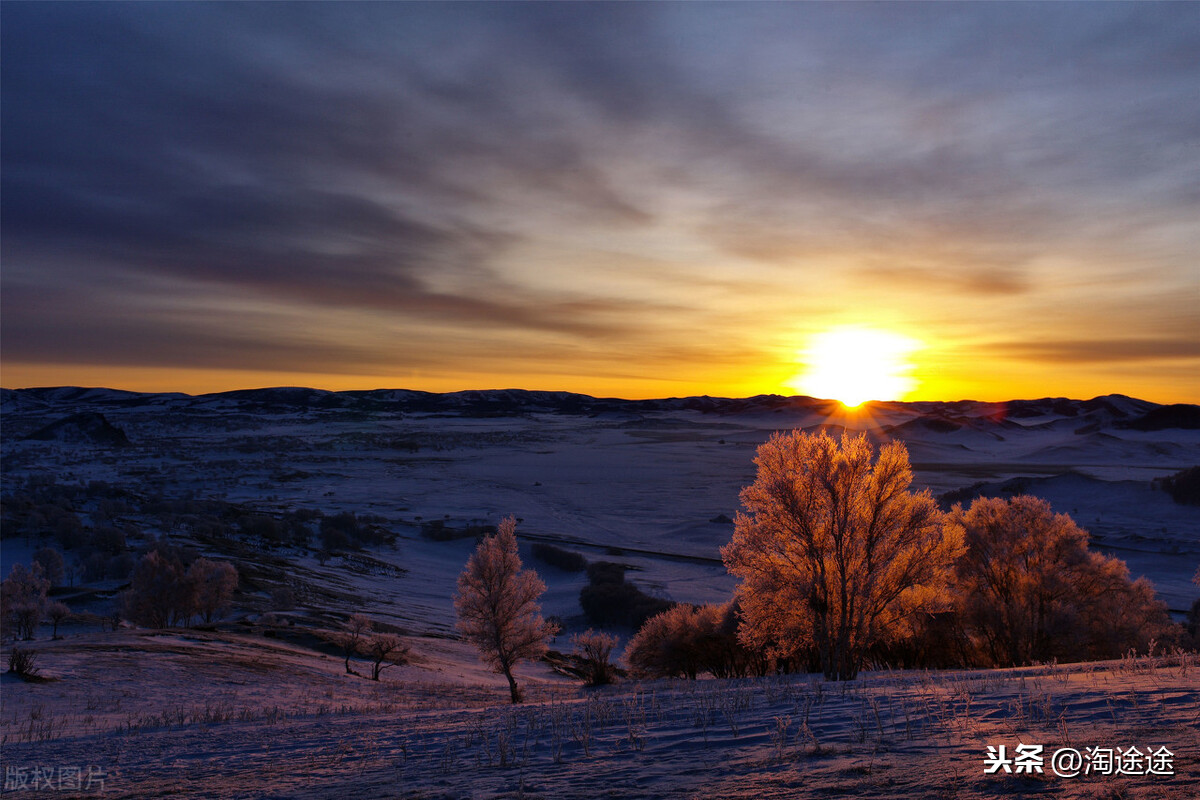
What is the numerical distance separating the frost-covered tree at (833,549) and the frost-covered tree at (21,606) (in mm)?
25693

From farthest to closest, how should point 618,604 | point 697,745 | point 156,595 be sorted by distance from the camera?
point 618,604 < point 156,595 < point 697,745

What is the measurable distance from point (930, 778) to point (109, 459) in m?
124

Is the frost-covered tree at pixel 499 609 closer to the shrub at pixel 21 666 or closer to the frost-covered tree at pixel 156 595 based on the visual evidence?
the shrub at pixel 21 666

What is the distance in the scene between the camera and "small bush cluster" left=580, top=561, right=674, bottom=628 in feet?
115

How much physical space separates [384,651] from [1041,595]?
69.8 ft

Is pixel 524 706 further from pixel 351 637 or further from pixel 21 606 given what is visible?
pixel 21 606

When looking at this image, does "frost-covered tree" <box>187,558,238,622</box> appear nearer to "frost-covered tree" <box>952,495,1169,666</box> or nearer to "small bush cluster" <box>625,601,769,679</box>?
"small bush cluster" <box>625,601,769,679</box>

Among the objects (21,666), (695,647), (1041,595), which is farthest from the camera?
(695,647)

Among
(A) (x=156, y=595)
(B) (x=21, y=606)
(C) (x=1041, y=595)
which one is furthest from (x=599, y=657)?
(B) (x=21, y=606)

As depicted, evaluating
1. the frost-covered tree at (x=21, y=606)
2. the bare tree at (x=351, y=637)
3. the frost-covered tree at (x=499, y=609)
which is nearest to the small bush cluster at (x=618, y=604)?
the bare tree at (x=351, y=637)

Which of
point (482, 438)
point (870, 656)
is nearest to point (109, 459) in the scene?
point (482, 438)

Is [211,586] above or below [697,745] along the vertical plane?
below

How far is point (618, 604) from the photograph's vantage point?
3641cm

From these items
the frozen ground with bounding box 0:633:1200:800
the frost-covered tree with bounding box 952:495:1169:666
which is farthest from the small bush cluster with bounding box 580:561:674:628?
the frozen ground with bounding box 0:633:1200:800
